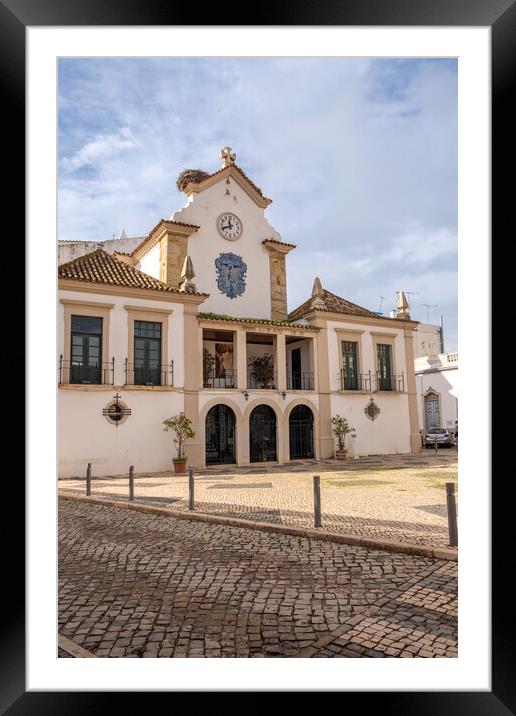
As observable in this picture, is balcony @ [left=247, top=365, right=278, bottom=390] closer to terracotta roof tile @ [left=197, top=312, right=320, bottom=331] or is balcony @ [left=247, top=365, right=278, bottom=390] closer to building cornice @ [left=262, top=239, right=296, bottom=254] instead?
terracotta roof tile @ [left=197, top=312, right=320, bottom=331]

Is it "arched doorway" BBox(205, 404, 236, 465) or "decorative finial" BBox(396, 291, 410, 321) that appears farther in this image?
"decorative finial" BBox(396, 291, 410, 321)

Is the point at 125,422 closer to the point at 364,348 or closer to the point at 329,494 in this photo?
the point at 329,494

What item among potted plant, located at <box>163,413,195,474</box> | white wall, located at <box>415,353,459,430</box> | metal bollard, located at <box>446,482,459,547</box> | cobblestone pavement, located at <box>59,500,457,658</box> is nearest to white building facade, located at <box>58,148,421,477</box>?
potted plant, located at <box>163,413,195,474</box>

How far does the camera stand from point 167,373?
18.1m

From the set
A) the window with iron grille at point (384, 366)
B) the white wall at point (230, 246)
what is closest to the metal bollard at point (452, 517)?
the white wall at point (230, 246)

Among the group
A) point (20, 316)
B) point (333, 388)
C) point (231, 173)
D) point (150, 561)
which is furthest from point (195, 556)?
point (231, 173)

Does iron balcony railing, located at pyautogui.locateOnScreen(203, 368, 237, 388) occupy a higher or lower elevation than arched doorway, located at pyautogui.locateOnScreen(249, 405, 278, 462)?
higher

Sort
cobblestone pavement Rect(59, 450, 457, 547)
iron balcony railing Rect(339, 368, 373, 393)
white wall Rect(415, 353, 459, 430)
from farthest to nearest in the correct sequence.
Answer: white wall Rect(415, 353, 459, 430) < iron balcony railing Rect(339, 368, 373, 393) < cobblestone pavement Rect(59, 450, 457, 547)

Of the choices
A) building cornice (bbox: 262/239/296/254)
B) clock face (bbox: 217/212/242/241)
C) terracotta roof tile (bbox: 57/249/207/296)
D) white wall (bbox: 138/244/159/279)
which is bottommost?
terracotta roof tile (bbox: 57/249/207/296)

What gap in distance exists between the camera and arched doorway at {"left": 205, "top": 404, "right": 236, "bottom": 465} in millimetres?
19562

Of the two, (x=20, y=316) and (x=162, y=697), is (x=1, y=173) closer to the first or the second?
(x=20, y=316)

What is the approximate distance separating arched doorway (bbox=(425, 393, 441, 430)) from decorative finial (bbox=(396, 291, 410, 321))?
29.8ft

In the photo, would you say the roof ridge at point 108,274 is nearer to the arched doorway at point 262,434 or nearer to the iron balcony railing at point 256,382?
the iron balcony railing at point 256,382

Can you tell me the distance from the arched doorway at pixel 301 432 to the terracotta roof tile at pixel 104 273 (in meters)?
7.14
